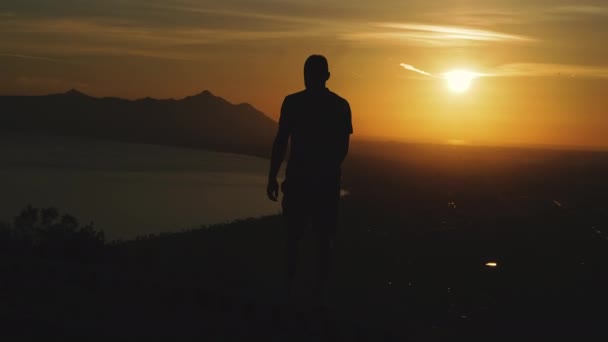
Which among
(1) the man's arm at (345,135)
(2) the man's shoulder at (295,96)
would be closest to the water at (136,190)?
(1) the man's arm at (345,135)

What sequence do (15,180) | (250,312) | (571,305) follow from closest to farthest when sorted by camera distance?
(250,312)
(571,305)
(15,180)

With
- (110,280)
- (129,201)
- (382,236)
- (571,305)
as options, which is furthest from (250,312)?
(129,201)

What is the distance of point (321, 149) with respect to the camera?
33.3 feet

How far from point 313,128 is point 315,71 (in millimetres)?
555

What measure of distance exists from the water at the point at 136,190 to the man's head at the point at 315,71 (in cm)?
3160

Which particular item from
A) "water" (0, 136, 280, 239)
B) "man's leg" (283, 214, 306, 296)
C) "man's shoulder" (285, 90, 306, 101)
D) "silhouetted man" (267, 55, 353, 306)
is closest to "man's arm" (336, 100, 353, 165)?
"silhouetted man" (267, 55, 353, 306)

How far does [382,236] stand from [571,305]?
420 inches

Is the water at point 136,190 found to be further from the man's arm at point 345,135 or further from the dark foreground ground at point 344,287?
the man's arm at point 345,135

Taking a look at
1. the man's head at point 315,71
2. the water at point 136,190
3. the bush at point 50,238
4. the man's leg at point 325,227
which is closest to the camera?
the man's head at point 315,71

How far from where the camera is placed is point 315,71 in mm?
10102

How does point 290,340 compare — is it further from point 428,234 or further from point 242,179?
point 242,179

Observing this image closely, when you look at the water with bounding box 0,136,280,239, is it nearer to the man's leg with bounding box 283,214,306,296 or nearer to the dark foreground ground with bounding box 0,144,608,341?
the dark foreground ground with bounding box 0,144,608,341

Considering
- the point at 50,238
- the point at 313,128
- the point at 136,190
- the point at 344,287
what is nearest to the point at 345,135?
the point at 313,128

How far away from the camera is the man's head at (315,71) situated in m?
10.1
